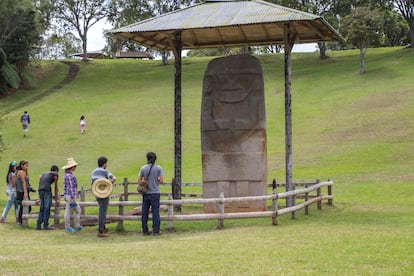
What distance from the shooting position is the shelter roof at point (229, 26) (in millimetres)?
16675

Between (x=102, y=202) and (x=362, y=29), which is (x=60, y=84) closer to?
(x=362, y=29)

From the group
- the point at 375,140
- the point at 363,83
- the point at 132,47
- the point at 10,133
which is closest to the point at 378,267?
the point at 375,140

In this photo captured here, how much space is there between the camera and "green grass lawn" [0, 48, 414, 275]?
10.1 meters

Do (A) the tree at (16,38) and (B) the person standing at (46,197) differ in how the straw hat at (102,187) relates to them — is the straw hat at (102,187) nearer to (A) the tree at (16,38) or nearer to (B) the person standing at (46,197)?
(B) the person standing at (46,197)

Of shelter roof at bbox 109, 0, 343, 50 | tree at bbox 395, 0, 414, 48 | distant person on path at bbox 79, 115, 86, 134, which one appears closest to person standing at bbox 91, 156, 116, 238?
shelter roof at bbox 109, 0, 343, 50

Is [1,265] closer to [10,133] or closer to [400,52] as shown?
[10,133]

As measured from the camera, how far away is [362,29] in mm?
51562

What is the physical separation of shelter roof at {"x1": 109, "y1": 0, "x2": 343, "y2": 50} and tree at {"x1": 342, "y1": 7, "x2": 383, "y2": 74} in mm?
32360

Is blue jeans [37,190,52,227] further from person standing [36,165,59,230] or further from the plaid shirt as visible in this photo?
the plaid shirt

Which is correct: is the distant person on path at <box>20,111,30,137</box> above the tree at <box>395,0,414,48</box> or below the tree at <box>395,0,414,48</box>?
below

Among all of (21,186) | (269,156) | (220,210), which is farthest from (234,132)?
(269,156)

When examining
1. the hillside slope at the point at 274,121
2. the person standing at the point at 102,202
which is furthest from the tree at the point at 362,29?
the person standing at the point at 102,202

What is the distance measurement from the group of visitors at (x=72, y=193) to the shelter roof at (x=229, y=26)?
175 inches

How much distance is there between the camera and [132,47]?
309 feet
